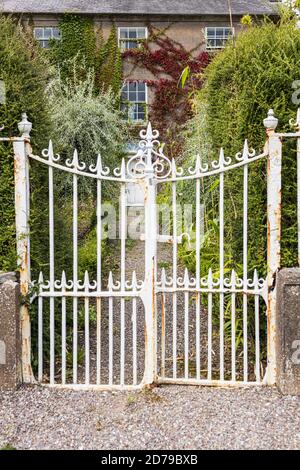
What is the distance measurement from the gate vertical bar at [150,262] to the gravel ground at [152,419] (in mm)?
221

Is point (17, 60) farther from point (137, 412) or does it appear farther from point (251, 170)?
point (137, 412)

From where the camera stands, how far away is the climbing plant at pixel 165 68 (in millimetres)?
19297

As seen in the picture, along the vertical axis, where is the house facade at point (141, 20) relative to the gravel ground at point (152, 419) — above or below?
above

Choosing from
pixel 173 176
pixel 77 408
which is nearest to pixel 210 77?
pixel 173 176

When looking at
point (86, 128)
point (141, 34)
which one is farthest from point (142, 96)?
point (86, 128)

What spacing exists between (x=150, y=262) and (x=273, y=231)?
3.21 ft

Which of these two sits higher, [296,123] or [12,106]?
[12,106]

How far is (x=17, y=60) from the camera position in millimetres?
4148

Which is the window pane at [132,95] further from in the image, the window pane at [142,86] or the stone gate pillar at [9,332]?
the stone gate pillar at [9,332]

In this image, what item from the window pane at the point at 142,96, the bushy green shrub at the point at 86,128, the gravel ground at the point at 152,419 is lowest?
the gravel ground at the point at 152,419

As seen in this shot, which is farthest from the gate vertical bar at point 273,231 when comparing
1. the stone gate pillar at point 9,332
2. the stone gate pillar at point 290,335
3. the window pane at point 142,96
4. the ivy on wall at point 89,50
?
the window pane at point 142,96

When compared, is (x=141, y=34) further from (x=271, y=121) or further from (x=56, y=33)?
(x=271, y=121)

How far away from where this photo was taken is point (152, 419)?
349 centimetres
